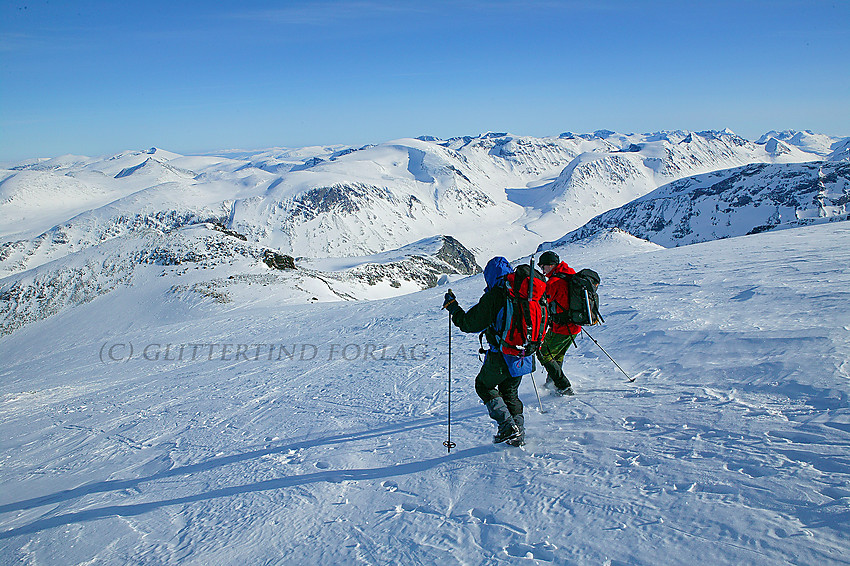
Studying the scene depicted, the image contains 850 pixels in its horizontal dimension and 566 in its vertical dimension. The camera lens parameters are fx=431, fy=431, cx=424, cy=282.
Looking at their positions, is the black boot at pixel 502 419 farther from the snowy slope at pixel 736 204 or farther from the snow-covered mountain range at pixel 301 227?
the snowy slope at pixel 736 204

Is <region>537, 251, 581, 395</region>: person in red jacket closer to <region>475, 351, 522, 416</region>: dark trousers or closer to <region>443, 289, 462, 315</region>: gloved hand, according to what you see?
<region>475, 351, 522, 416</region>: dark trousers

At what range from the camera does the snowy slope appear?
364ft

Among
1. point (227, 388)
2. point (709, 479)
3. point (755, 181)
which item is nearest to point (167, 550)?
point (709, 479)

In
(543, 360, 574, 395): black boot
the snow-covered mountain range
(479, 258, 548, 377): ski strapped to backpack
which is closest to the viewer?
(479, 258, 548, 377): ski strapped to backpack

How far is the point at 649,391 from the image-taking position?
6637 mm

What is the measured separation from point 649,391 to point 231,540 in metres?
5.98

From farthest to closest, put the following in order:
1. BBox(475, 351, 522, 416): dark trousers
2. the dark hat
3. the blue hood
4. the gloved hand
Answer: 1. the dark hat
2. the gloved hand
3. BBox(475, 351, 522, 416): dark trousers
4. the blue hood

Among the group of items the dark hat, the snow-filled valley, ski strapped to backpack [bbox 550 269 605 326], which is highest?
the dark hat

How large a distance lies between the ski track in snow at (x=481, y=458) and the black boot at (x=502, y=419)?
0.21m

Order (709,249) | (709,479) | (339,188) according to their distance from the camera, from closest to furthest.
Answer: (709,479) < (709,249) < (339,188)

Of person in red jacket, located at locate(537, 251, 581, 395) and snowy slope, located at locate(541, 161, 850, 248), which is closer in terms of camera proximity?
person in red jacket, located at locate(537, 251, 581, 395)

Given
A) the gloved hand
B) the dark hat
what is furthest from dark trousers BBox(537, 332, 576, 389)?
the gloved hand

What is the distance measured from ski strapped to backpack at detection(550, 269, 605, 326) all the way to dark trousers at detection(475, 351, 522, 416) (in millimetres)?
1449

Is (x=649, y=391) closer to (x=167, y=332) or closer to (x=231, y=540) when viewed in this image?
(x=231, y=540)
